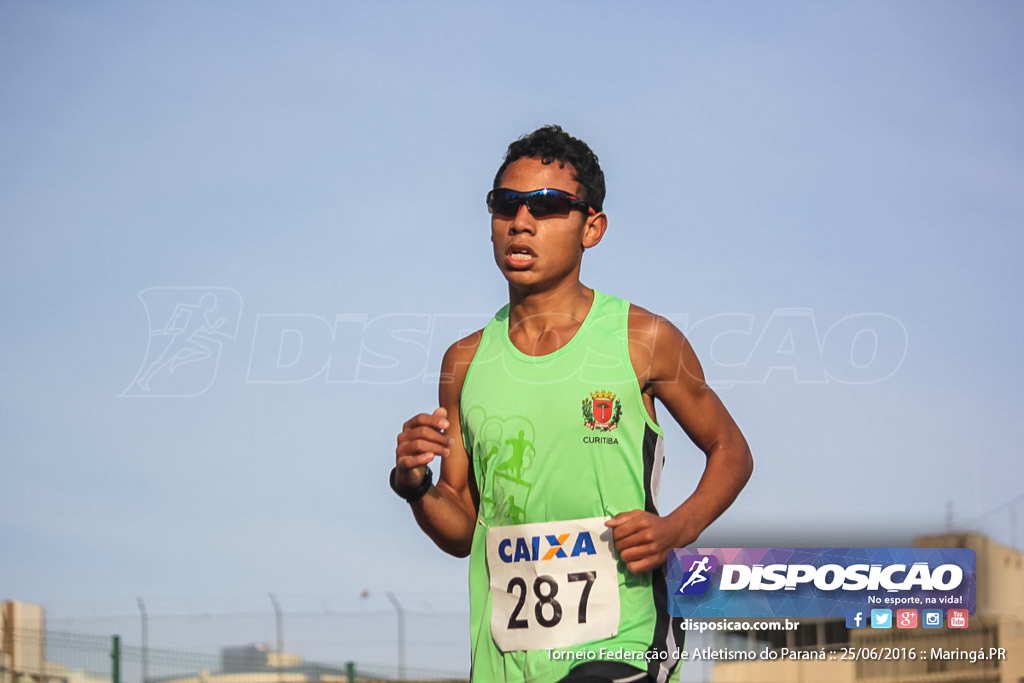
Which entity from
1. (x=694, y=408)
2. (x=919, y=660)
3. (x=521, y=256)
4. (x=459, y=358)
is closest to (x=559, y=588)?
(x=694, y=408)

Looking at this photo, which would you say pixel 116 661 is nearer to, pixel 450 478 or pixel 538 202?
pixel 450 478

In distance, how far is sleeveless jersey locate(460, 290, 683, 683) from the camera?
5.02 meters

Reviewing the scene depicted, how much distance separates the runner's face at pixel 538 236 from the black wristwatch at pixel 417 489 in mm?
909

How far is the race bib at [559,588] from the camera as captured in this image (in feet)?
16.4

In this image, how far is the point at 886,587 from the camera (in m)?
6.46

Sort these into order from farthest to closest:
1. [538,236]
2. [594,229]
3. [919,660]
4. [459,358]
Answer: [919,660], [459,358], [594,229], [538,236]

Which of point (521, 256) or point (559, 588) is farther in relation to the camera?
point (521, 256)

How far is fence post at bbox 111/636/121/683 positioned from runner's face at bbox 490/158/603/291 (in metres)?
11.7

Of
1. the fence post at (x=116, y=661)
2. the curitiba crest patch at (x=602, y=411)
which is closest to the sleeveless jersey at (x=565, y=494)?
the curitiba crest patch at (x=602, y=411)

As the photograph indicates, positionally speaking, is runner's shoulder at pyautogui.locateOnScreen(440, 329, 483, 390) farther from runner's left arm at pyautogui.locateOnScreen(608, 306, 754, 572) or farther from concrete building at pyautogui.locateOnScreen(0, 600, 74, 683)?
concrete building at pyautogui.locateOnScreen(0, 600, 74, 683)

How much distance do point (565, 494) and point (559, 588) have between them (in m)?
0.37

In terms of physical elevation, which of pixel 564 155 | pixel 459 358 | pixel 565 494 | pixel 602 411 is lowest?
pixel 565 494

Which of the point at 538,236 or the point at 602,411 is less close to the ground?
the point at 538,236

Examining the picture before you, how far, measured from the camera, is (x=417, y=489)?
209 inches
